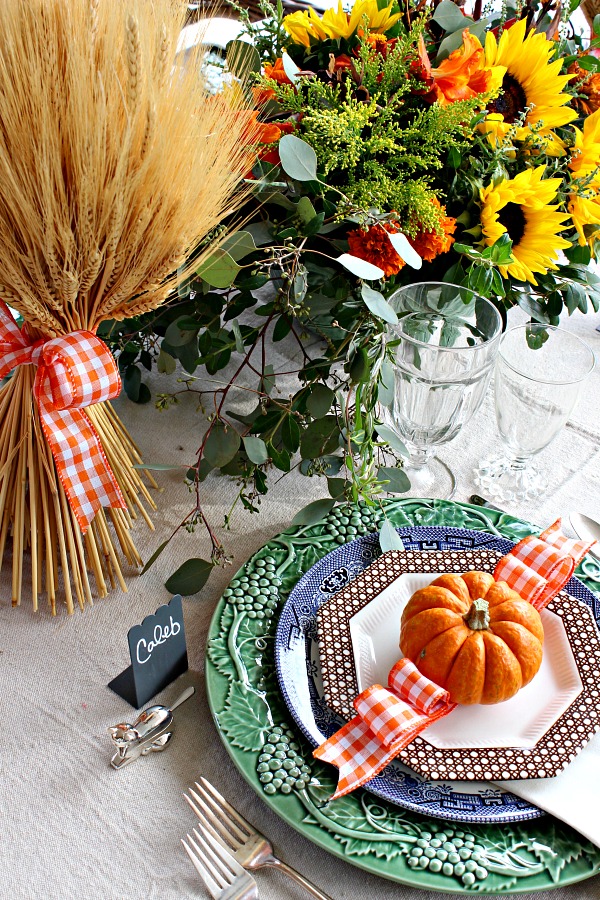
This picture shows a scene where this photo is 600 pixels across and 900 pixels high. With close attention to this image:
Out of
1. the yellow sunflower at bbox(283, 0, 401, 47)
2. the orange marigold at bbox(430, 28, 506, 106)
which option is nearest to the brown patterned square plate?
the orange marigold at bbox(430, 28, 506, 106)

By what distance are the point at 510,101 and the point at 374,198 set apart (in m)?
0.26

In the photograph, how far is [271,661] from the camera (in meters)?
0.73

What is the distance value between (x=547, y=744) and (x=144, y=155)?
562 millimetres

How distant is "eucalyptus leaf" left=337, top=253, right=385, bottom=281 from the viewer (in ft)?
2.29

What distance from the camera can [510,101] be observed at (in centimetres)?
92

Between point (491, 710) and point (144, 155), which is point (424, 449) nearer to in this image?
point (491, 710)

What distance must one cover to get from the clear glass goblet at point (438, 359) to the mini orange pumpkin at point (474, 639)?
0.22 m

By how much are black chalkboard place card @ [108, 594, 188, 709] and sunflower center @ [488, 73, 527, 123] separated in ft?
2.15

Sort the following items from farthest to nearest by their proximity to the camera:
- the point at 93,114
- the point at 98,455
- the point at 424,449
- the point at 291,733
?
the point at 424,449
the point at 98,455
the point at 291,733
the point at 93,114

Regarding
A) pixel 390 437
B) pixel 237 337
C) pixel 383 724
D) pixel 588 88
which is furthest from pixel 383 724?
pixel 588 88

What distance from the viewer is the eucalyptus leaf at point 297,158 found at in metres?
0.71

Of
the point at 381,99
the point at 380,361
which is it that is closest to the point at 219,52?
the point at 381,99

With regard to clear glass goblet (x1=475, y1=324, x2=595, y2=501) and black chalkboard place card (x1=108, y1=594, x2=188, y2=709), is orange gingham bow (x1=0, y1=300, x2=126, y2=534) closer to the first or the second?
black chalkboard place card (x1=108, y1=594, x2=188, y2=709)

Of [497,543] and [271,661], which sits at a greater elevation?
[497,543]
